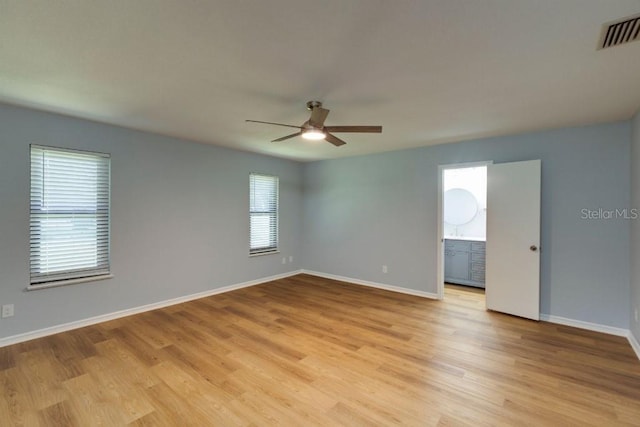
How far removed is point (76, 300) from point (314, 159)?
4.36 m

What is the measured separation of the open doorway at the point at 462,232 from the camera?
4.59 m

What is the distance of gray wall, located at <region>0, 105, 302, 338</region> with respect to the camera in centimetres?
303

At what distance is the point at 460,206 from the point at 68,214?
6.52 meters

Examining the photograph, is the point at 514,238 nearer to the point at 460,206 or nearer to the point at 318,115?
Result: the point at 460,206

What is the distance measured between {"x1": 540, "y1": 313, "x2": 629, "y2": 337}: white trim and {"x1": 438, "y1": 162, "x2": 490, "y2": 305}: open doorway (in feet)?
2.95

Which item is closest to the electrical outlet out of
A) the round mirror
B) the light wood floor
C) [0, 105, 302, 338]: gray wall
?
[0, 105, 302, 338]: gray wall

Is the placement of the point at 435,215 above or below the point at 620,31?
below

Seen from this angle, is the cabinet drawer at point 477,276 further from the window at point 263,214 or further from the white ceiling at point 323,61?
the window at point 263,214

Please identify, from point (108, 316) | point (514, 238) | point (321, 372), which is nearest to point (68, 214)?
point (108, 316)

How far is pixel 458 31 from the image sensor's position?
5.51ft

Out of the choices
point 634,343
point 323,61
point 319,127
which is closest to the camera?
point 323,61

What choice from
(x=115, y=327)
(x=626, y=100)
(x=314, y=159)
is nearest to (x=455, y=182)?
(x=314, y=159)

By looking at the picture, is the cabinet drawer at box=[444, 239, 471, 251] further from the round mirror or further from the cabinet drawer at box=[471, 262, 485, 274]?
the round mirror

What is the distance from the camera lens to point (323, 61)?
6.67ft
